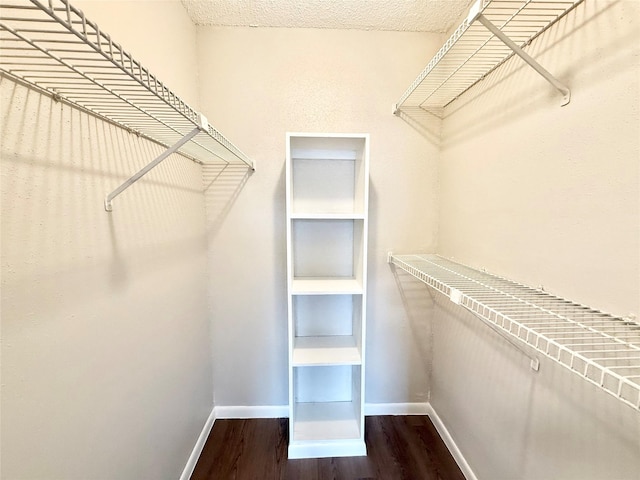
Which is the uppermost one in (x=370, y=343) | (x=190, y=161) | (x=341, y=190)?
(x=190, y=161)

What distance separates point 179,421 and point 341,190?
1.45 meters

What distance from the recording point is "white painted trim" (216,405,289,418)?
5.94 feet

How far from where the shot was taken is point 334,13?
1460mm

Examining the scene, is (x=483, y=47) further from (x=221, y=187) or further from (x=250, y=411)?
(x=250, y=411)

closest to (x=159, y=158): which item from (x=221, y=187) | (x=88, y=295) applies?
(x=88, y=295)

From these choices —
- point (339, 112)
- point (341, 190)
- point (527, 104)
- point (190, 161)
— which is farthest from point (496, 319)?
point (190, 161)

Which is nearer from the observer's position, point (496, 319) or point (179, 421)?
point (496, 319)

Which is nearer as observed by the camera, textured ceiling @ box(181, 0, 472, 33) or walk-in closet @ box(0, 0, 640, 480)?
walk-in closet @ box(0, 0, 640, 480)

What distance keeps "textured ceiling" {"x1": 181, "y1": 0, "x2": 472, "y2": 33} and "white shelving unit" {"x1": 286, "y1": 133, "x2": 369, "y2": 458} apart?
26.7 inches

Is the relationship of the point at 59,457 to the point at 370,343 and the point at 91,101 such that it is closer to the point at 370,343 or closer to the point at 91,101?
the point at 91,101

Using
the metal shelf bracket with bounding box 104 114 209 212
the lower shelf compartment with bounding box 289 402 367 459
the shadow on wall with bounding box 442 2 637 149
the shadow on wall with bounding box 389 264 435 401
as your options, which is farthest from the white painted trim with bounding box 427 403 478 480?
the metal shelf bracket with bounding box 104 114 209 212

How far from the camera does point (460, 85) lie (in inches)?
54.5

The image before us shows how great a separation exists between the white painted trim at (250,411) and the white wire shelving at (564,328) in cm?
139

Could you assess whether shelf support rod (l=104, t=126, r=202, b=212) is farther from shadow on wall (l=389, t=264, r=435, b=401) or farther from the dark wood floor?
the dark wood floor
